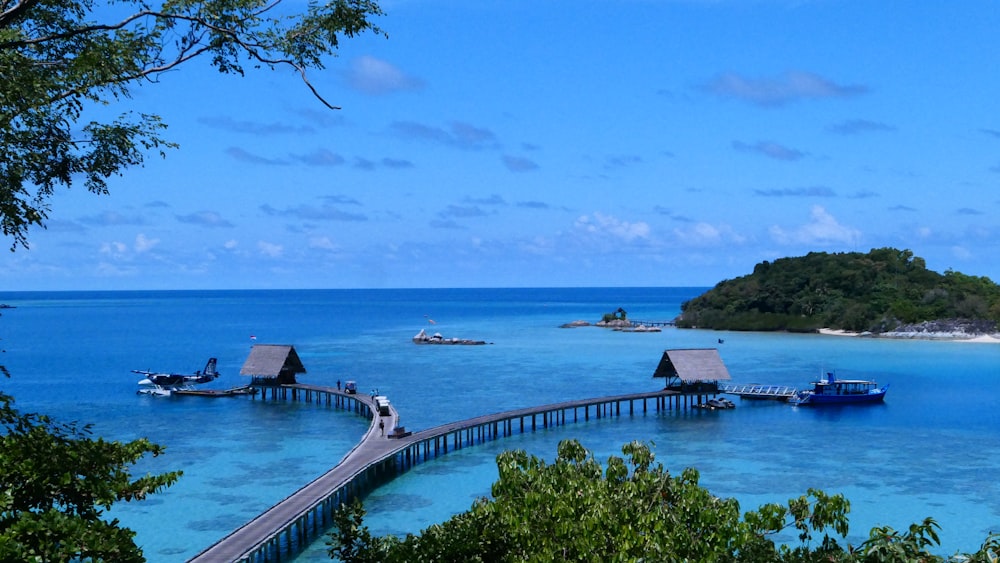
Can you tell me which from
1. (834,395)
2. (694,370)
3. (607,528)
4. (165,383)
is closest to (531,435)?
(694,370)

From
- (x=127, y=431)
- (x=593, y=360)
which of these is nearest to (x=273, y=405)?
(x=127, y=431)

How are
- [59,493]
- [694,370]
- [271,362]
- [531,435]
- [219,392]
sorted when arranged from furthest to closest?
[219,392]
[271,362]
[694,370]
[531,435]
[59,493]

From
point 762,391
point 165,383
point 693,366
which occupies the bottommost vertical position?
point 762,391

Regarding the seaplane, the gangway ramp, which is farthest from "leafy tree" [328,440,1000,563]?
the seaplane

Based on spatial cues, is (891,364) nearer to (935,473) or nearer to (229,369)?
(935,473)

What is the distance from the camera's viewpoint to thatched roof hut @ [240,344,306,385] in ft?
170

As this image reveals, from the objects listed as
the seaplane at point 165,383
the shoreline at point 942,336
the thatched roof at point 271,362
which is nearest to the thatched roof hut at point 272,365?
the thatched roof at point 271,362

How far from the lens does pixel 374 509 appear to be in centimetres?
2773

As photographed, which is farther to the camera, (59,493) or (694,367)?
(694,367)

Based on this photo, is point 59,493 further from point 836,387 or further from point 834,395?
point 836,387

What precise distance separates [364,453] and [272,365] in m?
21.6

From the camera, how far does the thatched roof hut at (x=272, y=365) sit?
51.8 m

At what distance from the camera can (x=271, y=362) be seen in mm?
52406

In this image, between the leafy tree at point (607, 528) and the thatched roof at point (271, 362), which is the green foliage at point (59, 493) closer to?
the leafy tree at point (607, 528)
